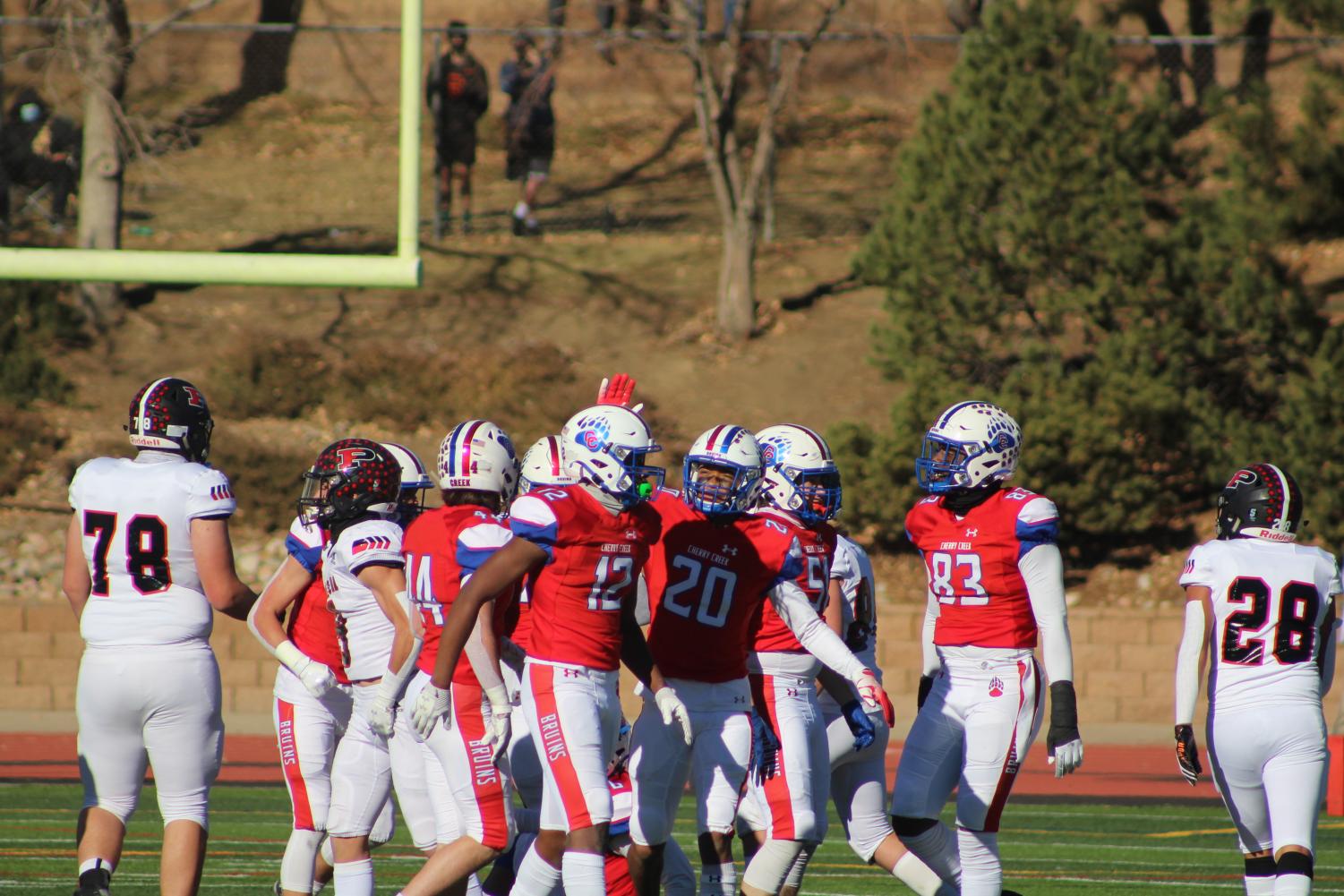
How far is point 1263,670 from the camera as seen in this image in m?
6.84

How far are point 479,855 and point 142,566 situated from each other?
1665 millimetres

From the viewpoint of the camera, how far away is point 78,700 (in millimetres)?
6629

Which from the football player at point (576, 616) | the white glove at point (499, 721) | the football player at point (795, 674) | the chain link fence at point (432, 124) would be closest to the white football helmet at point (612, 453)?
the football player at point (576, 616)

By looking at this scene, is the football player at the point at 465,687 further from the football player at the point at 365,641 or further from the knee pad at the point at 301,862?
the knee pad at the point at 301,862

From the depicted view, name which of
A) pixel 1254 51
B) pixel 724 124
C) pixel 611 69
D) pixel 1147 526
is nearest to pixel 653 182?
pixel 611 69

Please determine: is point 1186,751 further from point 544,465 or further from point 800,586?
point 544,465

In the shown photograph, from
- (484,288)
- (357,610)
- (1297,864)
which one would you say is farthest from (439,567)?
(484,288)

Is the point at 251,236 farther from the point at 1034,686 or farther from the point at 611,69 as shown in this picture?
the point at 1034,686

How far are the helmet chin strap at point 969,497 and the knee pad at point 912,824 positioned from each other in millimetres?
1287

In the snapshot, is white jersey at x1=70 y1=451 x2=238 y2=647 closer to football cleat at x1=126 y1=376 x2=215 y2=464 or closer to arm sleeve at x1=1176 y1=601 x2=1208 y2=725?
football cleat at x1=126 y1=376 x2=215 y2=464

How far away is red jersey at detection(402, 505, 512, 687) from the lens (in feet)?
21.8

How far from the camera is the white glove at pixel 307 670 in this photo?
6.76m

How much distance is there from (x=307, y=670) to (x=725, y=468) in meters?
1.80

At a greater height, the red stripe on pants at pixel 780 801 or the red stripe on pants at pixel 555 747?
the red stripe on pants at pixel 555 747
